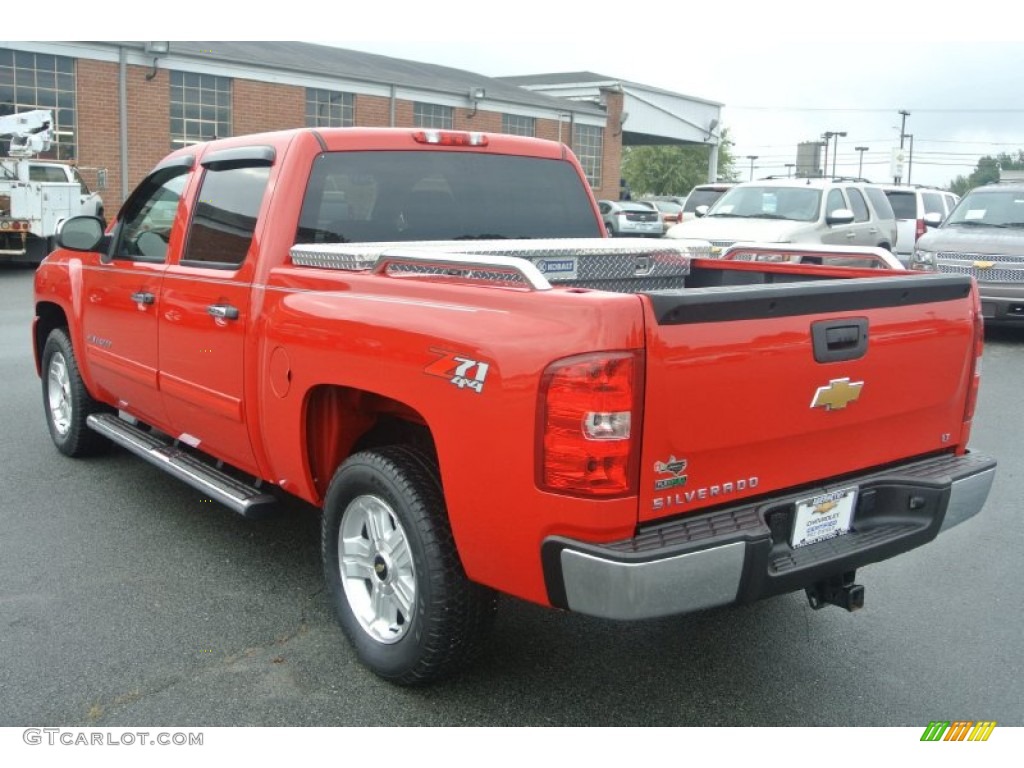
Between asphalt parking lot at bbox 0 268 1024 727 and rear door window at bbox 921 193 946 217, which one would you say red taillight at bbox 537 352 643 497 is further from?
rear door window at bbox 921 193 946 217

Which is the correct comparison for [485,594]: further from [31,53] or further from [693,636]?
[31,53]

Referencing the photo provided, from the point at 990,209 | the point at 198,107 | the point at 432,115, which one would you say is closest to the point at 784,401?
the point at 990,209

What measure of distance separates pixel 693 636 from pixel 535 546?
1405 mm

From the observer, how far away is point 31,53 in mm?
23094

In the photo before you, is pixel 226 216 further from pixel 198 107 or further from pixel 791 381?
pixel 198 107

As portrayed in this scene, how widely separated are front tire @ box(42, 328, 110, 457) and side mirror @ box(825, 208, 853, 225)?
1033 cm

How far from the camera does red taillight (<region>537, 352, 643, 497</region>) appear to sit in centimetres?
273

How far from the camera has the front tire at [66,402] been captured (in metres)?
6.16

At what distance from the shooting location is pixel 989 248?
11.6 meters

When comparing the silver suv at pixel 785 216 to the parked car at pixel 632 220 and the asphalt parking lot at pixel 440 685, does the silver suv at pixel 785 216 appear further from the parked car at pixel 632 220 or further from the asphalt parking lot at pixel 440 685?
the parked car at pixel 632 220

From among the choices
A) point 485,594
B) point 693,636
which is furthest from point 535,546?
point 693,636

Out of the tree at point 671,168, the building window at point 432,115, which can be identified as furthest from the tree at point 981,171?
the building window at point 432,115

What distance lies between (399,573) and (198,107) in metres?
25.0

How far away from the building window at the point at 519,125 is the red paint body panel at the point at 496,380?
101ft
